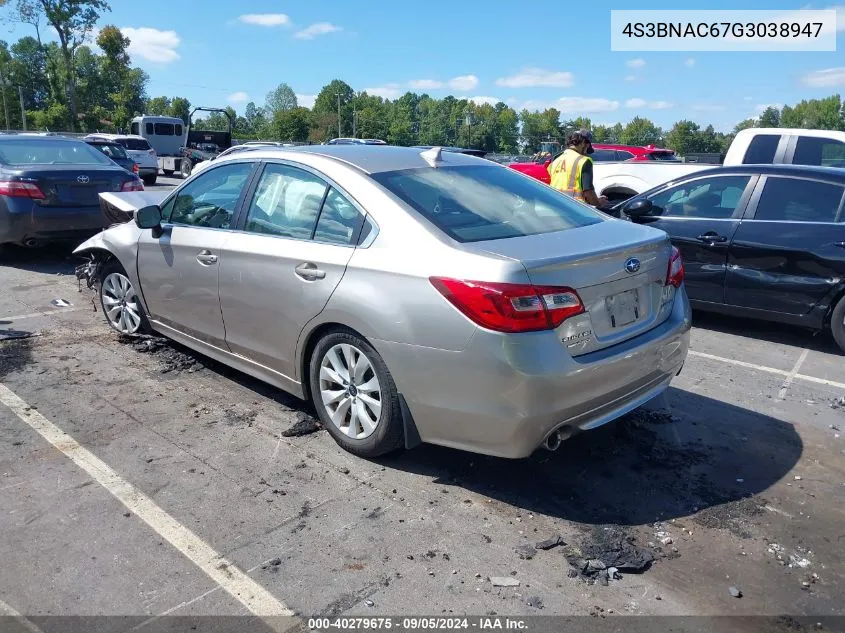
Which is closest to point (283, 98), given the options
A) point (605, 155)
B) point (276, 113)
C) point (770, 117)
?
point (276, 113)

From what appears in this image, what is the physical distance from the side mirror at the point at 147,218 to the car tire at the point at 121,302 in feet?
2.38

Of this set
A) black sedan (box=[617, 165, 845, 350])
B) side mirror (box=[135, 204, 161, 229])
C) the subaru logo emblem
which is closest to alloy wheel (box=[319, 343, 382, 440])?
the subaru logo emblem

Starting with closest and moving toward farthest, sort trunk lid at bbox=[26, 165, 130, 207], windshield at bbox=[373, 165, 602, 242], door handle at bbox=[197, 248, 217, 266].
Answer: windshield at bbox=[373, 165, 602, 242], door handle at bbox=[197, 248, 217, 266], trunk lid at bbox=[26, 165, 130, 207]

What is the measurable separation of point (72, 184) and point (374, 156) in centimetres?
594

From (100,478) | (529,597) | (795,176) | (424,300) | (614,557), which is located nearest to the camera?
(529,597)

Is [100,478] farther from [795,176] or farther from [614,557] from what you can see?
[795,176]

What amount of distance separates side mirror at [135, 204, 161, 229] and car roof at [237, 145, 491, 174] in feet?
2.55

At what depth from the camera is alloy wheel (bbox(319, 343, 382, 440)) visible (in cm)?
369

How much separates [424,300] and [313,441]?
135cm

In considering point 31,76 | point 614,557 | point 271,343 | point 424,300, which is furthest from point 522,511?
point 31,76

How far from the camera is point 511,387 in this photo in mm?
3129

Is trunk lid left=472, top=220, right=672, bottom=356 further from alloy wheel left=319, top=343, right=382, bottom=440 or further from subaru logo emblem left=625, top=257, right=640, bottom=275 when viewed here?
alloy wheel left=319, top=343, right=382, bottom=440

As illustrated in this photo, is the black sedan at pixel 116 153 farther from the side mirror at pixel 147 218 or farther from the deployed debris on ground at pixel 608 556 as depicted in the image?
the deployed debris on ground at pixel 608 556

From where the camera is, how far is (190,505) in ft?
11.2
